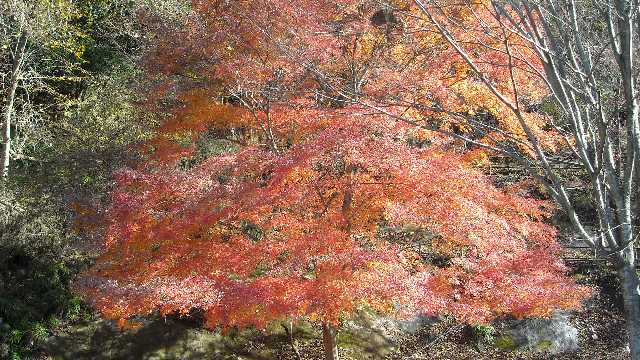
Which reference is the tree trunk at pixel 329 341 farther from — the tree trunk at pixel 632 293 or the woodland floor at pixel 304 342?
the tree trunk at pixel 632 293

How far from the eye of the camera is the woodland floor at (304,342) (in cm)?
1116

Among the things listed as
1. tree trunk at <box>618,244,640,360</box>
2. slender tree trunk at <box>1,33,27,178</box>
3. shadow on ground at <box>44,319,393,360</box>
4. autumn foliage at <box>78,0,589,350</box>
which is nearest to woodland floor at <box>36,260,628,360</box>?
shadow on ground at <box>44,319,393,360</box>

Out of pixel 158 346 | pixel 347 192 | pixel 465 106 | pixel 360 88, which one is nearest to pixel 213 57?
pixel 360 88

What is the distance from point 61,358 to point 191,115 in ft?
19.8

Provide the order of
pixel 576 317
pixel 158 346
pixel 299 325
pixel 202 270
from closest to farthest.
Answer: pixel 202 270
pixel 158 346
pixel 299 325
pixel 576 317

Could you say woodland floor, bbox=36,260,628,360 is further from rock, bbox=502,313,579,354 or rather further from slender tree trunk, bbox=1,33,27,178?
slender tree trunk, bbox=1,33,27,178

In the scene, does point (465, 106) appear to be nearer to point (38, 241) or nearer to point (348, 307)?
point (348, 307)

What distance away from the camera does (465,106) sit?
8.57m

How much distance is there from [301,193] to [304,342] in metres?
6.17

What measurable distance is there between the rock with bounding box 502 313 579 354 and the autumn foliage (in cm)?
380

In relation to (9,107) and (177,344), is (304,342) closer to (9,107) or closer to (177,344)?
(177,344)

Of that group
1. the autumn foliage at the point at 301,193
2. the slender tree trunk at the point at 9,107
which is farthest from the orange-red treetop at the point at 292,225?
the slender tree trunk at the point at 9,107

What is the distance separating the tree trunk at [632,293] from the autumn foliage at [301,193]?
115 inches

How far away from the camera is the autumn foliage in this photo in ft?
23.1
